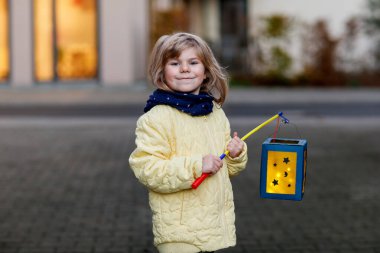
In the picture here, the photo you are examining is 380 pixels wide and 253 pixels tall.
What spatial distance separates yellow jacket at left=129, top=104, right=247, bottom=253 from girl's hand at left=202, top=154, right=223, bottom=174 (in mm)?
21

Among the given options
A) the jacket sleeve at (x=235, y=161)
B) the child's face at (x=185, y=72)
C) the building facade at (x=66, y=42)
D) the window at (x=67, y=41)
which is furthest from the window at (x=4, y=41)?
the child's face at (x=185, y=72)

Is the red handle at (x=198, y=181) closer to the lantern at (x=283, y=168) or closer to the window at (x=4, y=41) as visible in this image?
the lantern at (x=283, y=168)

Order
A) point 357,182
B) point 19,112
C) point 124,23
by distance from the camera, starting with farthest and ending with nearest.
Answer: point 124,23
point 19,112
point 357,182

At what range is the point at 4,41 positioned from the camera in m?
23.5

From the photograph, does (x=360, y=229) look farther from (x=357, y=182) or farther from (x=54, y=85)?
(x=54, y=85)

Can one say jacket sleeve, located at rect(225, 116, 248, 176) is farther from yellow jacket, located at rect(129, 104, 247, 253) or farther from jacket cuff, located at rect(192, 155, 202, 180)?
jacket cuff, located at rect(192, 155, 202, 180)

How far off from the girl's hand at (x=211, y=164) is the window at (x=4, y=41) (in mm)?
20896

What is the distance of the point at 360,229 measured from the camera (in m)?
6.27

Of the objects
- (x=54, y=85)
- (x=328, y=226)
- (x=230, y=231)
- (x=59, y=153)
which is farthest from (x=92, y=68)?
(x=230, y=231)

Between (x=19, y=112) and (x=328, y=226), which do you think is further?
(x=19, y=112)

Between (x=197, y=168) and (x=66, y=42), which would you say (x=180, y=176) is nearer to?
(x=197, y=168)

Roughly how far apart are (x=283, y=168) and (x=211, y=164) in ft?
1.22

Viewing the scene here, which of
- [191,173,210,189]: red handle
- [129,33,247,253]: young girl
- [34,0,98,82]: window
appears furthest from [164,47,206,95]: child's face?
[34,0,98,82]: window

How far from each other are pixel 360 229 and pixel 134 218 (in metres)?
1.84
